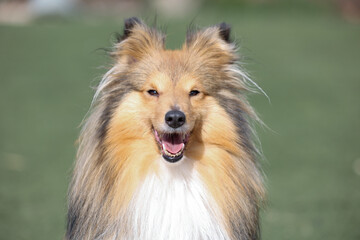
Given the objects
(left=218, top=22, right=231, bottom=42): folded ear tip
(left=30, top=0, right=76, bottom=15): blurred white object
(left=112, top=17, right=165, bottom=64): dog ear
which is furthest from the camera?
(left=30, top=0, right=76, bottom=15): blurred white object

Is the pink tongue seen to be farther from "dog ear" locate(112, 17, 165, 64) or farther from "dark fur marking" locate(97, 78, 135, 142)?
"dog ear" locate(112, 17, 165, 64)

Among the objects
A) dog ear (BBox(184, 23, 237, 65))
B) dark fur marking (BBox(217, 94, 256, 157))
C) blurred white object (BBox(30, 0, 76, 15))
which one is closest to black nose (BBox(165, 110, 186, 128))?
dark fur marking (BBox(217, 94, 256, 157))

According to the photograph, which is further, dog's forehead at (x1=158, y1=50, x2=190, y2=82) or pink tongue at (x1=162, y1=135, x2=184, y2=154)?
dog's forehead at (x1=158, y1=50, x2=190, y2=82)

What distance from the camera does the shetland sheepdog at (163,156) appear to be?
14.1 ft

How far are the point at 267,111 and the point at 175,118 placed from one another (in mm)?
9458

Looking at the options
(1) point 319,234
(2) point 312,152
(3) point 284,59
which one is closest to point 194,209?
(1) point 319,234

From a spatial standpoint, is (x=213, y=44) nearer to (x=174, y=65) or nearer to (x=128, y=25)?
(x=174, y=65)

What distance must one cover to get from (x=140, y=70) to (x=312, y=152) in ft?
21.1

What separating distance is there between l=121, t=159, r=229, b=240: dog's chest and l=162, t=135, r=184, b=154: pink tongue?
13 cm

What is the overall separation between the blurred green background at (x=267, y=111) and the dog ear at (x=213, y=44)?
368 mm

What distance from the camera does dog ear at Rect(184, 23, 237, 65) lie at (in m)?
4.71

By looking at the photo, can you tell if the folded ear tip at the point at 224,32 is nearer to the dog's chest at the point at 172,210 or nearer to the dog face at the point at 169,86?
the dog face at the point at 169,86

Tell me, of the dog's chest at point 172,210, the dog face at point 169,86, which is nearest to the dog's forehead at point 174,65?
the dog face at point 169,86

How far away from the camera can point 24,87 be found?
15430 millimetres
